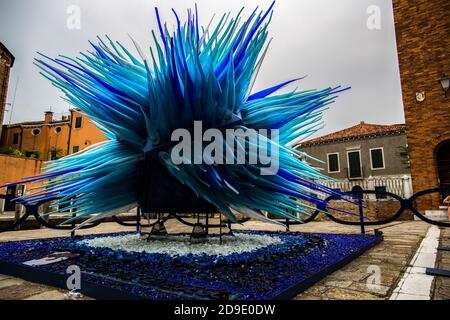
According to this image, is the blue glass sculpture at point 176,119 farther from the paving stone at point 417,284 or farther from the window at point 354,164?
the window at point 354,164

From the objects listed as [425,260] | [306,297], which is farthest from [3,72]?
[425,260]

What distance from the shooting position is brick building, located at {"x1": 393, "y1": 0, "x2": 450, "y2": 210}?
11.9 m

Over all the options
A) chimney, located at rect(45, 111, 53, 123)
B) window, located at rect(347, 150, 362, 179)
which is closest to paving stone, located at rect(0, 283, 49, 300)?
window, located at rect(347, 150, 362, 179)

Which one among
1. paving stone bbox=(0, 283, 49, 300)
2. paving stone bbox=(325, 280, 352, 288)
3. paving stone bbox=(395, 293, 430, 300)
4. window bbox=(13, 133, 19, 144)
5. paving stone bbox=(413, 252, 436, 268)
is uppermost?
window bbox=(13, 133, 19, 144)

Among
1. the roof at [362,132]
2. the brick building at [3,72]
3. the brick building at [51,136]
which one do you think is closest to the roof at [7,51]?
the brick building at [3,72]

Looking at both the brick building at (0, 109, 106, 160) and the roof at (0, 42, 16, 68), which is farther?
the brick building at (0, 109, 106, 160)

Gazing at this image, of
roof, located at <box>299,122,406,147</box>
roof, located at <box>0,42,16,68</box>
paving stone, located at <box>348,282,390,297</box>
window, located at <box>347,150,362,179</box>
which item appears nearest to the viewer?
paving stone, located at <box>348,282,390,297</box>

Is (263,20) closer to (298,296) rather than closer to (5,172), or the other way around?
(298,296)

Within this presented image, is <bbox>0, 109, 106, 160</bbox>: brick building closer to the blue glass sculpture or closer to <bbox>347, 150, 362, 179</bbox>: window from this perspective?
<bbox>347, 150, 362, 179</bbox>: window

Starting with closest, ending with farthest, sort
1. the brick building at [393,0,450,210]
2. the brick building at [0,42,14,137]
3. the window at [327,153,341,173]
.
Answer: the brick building at [393,0,450,210]
the brick building at [0,42,14,137]
the window at [327,153,341,173]

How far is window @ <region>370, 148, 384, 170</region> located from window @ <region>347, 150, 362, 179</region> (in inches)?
42.4

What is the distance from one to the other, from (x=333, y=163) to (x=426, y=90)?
51.1 feet

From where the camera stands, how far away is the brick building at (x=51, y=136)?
28.6 meters

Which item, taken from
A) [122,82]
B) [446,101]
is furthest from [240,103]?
[446,101]
